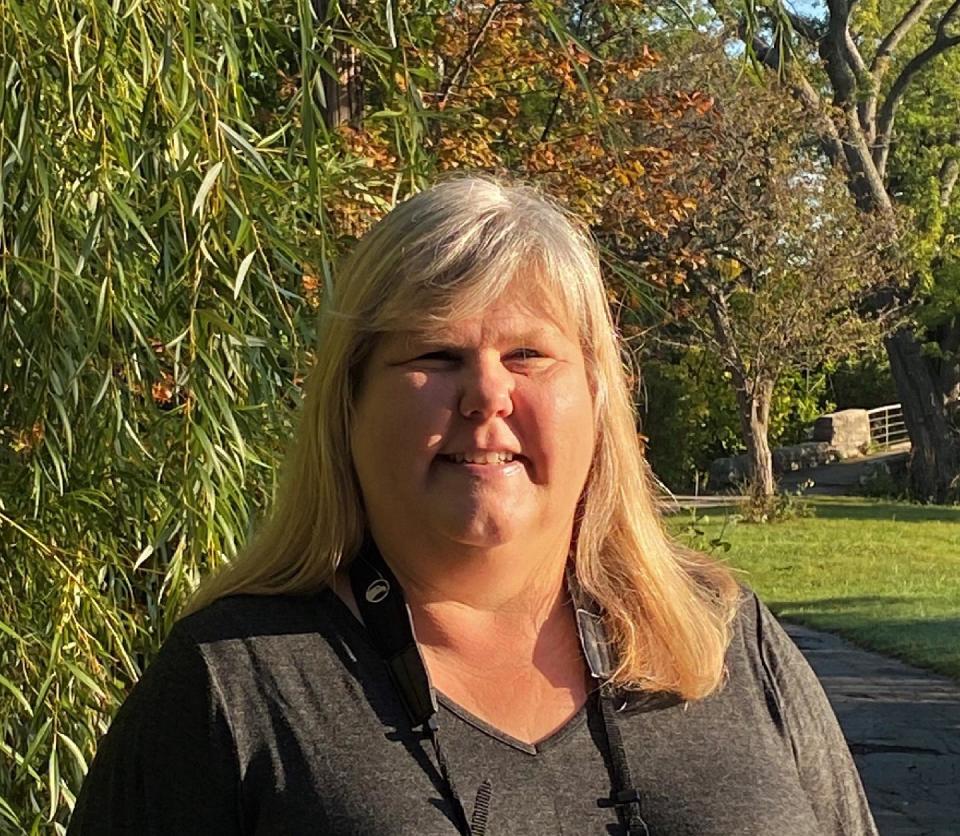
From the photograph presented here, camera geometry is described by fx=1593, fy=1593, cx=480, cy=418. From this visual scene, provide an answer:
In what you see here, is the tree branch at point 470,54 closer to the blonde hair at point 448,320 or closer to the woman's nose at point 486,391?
the blonde hair at point 448,320

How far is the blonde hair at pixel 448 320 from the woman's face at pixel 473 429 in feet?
0.11

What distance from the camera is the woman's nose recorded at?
5.79 ft

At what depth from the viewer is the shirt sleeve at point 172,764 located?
169 cm

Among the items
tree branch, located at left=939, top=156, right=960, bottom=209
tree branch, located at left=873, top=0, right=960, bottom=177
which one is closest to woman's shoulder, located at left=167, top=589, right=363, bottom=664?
→ tree branch, located at left=873, top=0, right=960, bottom=177

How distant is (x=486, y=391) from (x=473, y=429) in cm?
5

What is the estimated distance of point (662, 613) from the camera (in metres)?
2.01

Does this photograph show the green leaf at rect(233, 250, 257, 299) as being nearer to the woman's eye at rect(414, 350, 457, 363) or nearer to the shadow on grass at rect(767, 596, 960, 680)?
the woman's eye at rect(414, 350, 457, 363)

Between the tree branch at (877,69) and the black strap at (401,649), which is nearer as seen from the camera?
the black strap at (401,649)

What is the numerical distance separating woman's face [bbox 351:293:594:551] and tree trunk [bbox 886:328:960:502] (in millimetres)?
21976

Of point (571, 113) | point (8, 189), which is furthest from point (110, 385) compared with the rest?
point (571, 113)

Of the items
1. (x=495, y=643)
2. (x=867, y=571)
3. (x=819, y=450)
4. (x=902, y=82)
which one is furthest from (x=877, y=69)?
(x=495, y=643)

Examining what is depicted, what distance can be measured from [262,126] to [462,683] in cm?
303

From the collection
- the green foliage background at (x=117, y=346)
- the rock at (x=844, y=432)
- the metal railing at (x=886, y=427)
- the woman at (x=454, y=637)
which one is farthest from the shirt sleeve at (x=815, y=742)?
the metal railing at (x=886, y=427)

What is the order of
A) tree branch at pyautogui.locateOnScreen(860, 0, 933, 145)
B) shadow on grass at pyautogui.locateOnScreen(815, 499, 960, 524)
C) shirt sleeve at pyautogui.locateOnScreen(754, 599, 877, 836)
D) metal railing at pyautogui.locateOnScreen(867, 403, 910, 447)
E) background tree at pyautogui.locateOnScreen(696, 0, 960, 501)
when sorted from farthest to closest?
metal railing at pyautogui.locateOnScreen(867, 403, 910, 447)
tree branch at pyautogui.locateOnScreen(860, 0, 933, 145)
background tree at pyautogui.locateOnScreen(696, 0, 960, 501)
shadow on grass at pyautogui.locateOnScreen(815, 499, 960, 524)
shirt sleeve at pyautogui.locateOnScreen(754, 599, 877, 836)
